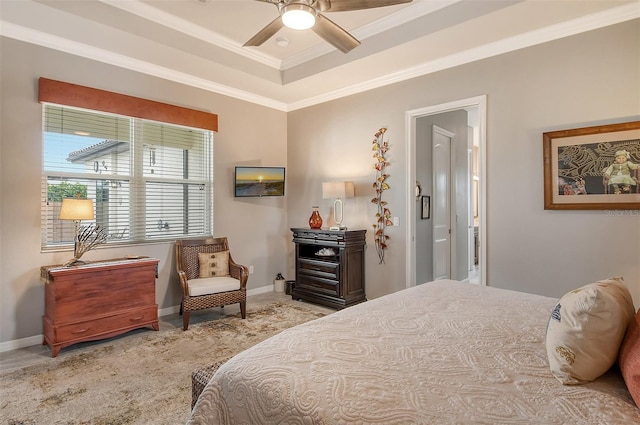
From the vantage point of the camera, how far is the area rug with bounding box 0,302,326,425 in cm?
211

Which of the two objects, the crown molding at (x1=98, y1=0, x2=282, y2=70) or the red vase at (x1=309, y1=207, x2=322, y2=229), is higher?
the crown molding at (x1=98, y1=0, x2=282, y2=70)

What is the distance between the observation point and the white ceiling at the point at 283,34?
288 cm

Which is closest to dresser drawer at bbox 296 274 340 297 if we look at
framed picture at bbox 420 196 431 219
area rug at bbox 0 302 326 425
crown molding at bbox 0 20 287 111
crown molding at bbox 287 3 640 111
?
area rug at bbox 0 302 326 425

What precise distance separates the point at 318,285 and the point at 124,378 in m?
2.42

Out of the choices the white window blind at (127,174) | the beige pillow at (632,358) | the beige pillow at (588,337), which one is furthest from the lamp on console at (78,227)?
the beige pillow at (632,358)

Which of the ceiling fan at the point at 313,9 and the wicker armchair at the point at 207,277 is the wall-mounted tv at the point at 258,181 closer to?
the wicker armchair at the point at 207,277

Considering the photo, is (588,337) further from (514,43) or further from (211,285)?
(211,285)

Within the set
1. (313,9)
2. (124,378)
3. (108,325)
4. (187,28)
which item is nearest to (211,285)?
(108,325)

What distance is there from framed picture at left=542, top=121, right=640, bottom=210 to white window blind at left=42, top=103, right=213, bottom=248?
3857 millimetres

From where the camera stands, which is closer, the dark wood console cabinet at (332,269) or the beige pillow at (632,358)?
the beige pillow at (632,358)

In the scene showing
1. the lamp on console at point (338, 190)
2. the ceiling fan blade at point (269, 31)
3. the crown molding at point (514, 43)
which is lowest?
the lamp on console at point (338, 190)

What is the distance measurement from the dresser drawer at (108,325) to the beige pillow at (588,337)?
3468mm

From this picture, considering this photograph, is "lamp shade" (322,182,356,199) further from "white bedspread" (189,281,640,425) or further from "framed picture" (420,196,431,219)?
"white bedspread" (189,281,640,425)

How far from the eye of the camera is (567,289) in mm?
3039
